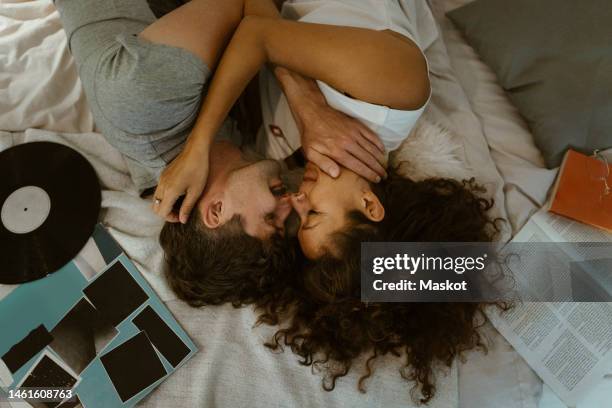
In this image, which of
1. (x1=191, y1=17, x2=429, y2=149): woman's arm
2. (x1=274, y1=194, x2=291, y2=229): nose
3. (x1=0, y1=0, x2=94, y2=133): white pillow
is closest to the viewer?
(x1=191, y1=17, x2=429, y2=149): woman's arm

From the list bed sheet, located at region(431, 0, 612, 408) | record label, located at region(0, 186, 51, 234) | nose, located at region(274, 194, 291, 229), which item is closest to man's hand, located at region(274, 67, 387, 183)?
nose, located at region(274, 194, 291, 229)

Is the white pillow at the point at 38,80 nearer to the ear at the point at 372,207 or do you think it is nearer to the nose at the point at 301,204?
the nose at the point at 301,204

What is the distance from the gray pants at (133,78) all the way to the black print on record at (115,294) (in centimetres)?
25

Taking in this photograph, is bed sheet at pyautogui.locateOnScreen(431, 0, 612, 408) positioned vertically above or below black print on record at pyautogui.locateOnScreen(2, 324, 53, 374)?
above

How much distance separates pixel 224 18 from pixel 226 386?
0.79 meters

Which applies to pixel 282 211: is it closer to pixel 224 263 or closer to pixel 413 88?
pixel 224 263

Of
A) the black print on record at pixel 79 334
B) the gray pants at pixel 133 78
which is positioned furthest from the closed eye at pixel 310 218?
the black print on record at pixel 79 334

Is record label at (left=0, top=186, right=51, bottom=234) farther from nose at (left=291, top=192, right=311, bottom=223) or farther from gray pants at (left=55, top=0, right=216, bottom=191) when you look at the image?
nose at (left=291, top=192, right=311, bottom=223)

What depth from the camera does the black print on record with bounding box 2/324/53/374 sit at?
97 cm

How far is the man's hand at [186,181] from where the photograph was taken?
3.17 ft

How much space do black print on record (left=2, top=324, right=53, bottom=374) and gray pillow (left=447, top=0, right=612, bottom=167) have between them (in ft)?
3.85

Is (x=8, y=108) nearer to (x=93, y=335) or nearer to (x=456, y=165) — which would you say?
(x=93, y=335)

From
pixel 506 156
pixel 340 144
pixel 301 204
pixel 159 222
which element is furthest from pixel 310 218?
pixel 506 156

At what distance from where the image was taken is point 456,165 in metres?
1.04
